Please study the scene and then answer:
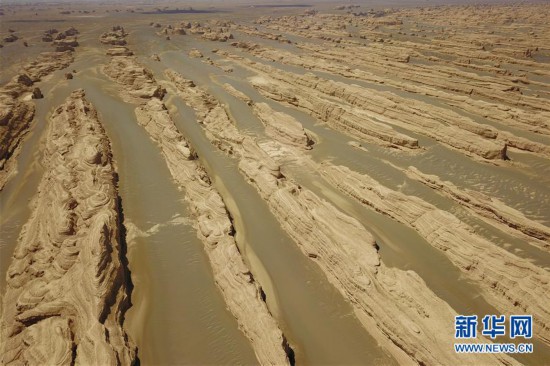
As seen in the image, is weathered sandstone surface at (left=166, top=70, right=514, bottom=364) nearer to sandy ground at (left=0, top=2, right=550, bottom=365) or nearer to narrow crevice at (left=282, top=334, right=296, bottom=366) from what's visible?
sandy ground at (left=0, top=2, right=550, bottom=365)

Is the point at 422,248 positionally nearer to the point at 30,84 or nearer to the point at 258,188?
the point at 258,188

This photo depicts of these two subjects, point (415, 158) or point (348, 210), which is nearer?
point (348, 210)

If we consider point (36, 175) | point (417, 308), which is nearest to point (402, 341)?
point (417, 308)

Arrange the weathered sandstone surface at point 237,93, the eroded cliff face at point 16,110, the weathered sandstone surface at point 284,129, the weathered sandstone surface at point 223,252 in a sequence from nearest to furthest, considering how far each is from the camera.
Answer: the weathered sandstone surface at point 223,252 < the eroded cliff face at point 16,110 < the weathered sandstone surface at point 284,129 < the weathered sandstone surface at point 237,93

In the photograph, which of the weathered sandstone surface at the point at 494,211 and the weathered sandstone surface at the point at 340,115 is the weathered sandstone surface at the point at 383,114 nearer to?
the weathered sandstone surface at the point at 340,115

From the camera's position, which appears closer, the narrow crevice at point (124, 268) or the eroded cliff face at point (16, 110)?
the narrow crevice at point (124, 268)

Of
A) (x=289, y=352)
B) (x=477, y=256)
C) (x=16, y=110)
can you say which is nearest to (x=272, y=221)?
(x=289, y=352)

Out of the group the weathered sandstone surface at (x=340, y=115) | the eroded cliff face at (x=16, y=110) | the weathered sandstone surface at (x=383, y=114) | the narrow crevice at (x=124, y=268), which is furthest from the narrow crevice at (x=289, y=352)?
the eroded cliff face at (x=16, y=110)
